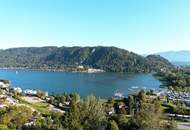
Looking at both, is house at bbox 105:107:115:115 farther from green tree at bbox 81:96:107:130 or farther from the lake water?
the lake water

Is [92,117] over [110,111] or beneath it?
over

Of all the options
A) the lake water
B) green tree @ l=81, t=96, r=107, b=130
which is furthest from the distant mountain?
green tree @ l=81, t=96, r=107, b=130

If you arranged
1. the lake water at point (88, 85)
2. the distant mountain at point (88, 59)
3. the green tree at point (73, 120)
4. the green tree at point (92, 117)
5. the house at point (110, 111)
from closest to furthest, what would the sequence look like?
1. the green tree at point (73, 120)
2. the green tree at point (92, 117)
3. the house at point (110, 111)
4. the lake water at point (88, 85)
5. the distant mountain at point (88, 59)

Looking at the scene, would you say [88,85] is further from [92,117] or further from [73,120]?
[73,120]

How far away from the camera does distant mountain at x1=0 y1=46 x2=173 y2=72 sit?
434 ft

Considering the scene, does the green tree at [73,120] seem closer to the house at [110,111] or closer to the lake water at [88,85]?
the house at [110,111]

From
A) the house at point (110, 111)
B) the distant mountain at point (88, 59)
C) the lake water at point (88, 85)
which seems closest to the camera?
the house at point (110, 111)

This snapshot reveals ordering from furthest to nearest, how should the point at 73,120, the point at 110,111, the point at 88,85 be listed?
the point at 88,85, the point at 110,111, the point at 73,120

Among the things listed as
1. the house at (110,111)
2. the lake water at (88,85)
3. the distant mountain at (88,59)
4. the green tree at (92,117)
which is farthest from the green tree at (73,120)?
the distant mountain at (88,59)

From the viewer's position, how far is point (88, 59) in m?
156

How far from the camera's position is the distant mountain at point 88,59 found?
5207 inches

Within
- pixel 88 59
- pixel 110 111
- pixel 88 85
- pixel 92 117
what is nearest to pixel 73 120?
pixel 92 117

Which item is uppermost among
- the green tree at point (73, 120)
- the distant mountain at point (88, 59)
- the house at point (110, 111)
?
the distant mountain at point (88, 59)

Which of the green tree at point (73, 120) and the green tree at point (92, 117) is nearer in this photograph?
Answer: the green tree at point (73, 120)
